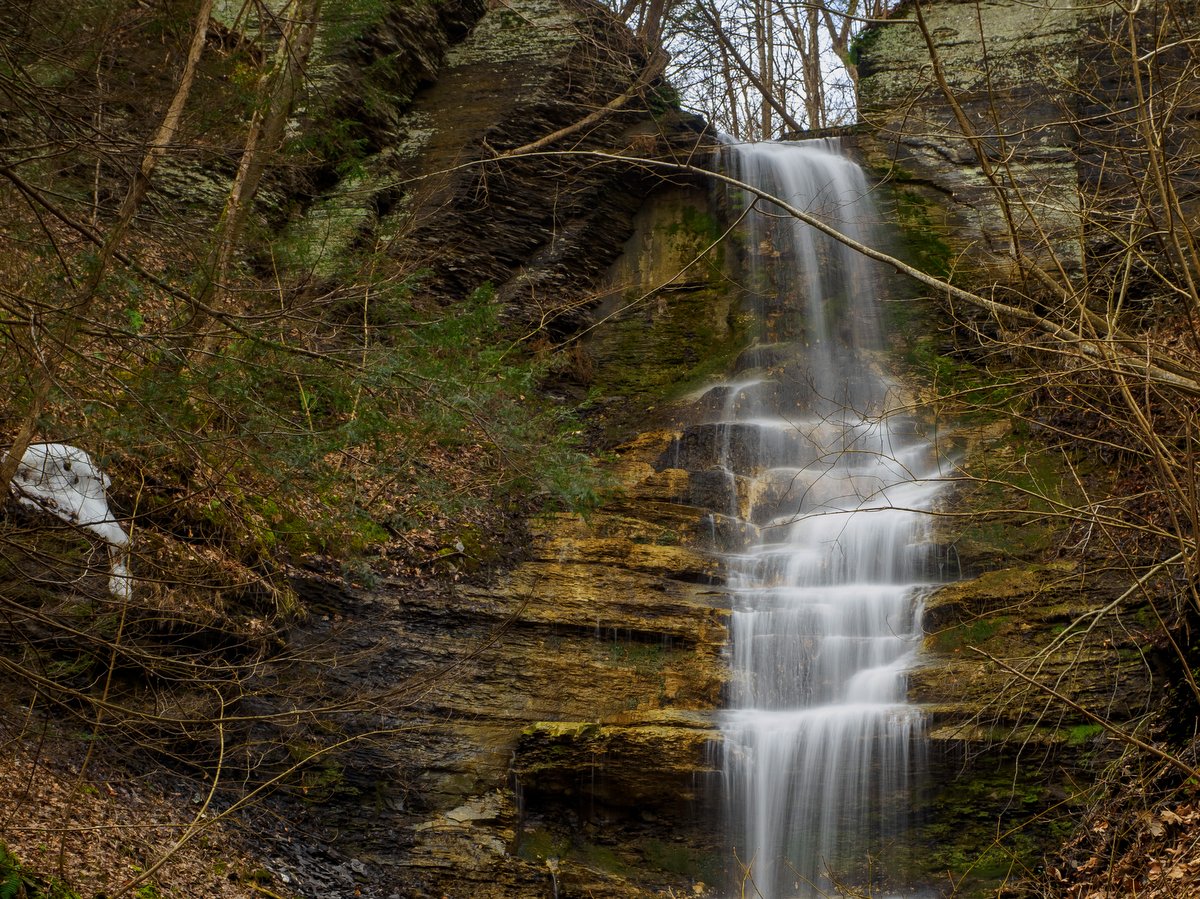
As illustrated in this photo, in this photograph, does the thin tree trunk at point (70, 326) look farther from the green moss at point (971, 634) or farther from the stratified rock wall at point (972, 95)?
the stratified rock wall at point (972, 95)

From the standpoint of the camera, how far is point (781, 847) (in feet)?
24.5


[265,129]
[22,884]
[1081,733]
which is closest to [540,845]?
[1081,733]

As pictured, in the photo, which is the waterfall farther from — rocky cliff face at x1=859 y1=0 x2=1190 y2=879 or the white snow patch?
the white snow patch

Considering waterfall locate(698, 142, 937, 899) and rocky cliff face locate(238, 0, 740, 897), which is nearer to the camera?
rocky cliff face locate(238, 0, 740, 897)

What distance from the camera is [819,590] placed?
930cm

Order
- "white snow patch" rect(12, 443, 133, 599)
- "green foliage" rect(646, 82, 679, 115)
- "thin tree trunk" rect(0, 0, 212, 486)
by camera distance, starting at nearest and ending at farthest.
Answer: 1. "thin tree trunk" rect(0, 0, 212, 486)
2. "white snow patch" rect(12, 443, 133, 599)
3. "green foliage" rect(646, 82, 679, 115)

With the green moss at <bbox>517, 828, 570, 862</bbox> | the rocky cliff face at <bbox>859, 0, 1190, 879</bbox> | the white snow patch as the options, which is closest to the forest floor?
the white snow patch

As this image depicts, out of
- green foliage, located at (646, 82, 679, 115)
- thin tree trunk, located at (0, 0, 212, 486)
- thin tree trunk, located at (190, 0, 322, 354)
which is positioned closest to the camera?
thin tree trunk, located at (0, 0, 212, 486)

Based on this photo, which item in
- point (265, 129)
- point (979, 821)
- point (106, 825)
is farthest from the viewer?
point (265, 129)

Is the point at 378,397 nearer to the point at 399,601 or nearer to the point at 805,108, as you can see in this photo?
the point at 399,601

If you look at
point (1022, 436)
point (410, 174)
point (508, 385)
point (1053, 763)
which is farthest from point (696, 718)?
point (410, 174)

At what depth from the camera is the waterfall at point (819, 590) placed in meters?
7.31

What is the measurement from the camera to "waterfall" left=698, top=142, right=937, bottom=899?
731cm

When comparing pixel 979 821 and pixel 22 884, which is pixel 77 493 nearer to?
pixel 22 884
